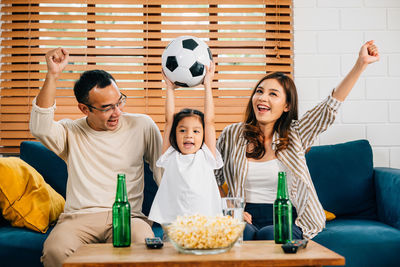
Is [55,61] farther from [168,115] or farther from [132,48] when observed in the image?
[132,48]

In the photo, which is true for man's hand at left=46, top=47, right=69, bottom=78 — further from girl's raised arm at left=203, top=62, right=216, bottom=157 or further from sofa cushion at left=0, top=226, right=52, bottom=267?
sofa cushion at left=0, top=226, right=52, bottom=267

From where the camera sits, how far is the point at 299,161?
1.91 m

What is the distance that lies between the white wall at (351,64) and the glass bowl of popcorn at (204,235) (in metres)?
1.75

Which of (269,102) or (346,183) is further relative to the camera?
(346,183)

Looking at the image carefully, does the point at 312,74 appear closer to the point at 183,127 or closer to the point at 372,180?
the point at 372,180

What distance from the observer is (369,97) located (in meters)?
2.83

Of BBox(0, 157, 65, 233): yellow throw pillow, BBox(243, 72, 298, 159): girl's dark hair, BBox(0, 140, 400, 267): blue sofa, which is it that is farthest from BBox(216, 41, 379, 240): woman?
BBox(0, 157, 65, 233): yellow throw pillow

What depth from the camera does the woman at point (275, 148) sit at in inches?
73.3

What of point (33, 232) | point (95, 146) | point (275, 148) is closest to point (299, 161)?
point (275, 148)

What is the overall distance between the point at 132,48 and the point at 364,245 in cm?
198

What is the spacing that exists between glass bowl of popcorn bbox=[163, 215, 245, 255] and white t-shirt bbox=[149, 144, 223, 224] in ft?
1.61

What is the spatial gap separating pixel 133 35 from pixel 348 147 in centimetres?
162

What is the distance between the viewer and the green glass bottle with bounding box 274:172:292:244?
4.54ft

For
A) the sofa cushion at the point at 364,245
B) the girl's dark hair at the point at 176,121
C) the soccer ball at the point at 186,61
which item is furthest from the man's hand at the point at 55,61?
the sofa cushion at the point at 364,245
